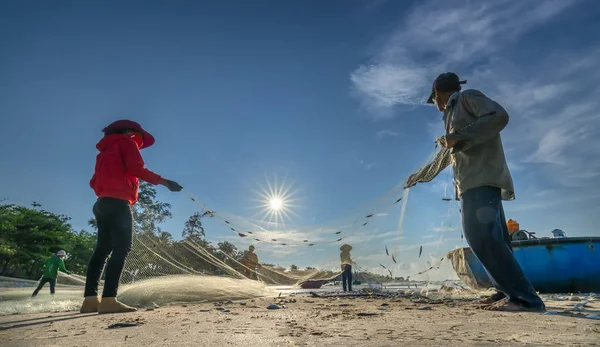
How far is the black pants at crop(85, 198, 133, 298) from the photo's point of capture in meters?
4.86

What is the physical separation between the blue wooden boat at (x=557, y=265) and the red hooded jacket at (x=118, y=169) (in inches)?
324

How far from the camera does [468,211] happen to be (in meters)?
3.89

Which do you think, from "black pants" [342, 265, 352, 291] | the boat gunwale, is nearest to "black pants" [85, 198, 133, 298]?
the boat gunwale

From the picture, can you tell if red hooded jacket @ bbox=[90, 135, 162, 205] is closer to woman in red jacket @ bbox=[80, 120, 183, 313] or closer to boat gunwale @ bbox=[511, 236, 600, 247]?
woman in red jacket @ bbox=[80, 120, 183, 313]

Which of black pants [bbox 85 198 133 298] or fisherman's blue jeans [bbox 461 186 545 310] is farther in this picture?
black pants [bbox 85 198 133 298]

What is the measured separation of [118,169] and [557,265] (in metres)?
10.6

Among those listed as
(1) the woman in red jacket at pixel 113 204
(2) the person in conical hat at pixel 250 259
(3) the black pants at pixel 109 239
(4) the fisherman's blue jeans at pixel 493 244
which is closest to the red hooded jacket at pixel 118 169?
(1) the woman in red jacket at pixel 113 204

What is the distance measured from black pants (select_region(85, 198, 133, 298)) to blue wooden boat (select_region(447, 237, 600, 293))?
26.9 ft

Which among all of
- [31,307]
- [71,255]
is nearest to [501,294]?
[31,307]

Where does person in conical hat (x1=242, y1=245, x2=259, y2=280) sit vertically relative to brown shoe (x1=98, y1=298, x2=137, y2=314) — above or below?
above

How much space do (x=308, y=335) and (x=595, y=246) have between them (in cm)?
1055

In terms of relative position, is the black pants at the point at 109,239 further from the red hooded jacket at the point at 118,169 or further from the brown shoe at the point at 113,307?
the brown shoe at the point at 113,307

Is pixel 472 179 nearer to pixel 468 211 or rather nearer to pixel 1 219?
pixel 468 211

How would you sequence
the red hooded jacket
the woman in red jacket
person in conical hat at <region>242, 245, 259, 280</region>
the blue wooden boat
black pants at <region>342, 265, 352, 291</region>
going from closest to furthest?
the woman in red jacket → the red hooded jacket → the blue wooden boat → person in conical hat at <region>242, 245, 259, 280</region> → black pants at <region>342, 265, 352, 291</region>
